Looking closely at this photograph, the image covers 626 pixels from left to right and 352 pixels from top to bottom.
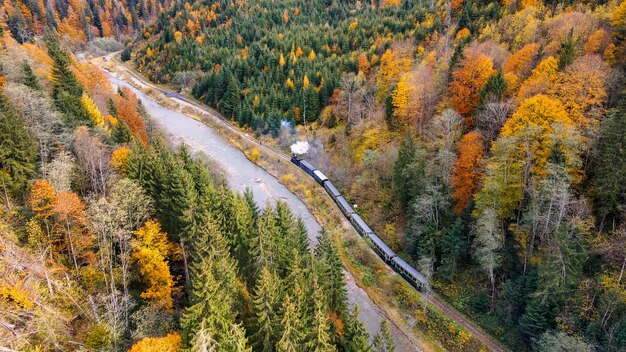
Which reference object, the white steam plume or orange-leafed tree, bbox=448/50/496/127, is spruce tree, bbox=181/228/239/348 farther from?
the white steam plume

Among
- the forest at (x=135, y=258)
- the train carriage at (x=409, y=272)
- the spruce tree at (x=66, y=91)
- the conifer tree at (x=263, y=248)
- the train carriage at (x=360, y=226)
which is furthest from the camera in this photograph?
the train carriage at (x=360, y=226)

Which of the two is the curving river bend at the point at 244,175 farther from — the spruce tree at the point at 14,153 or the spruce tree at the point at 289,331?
the spruce tree at the point at 14,153

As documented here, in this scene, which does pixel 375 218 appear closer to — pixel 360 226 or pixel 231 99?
pixel 360 226

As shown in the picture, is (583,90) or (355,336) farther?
(583,90)

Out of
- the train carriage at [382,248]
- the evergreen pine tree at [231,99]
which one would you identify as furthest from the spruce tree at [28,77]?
the evergreen pine tree at [231,99]

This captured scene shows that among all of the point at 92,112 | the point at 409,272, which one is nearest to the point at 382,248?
the point at 409,272

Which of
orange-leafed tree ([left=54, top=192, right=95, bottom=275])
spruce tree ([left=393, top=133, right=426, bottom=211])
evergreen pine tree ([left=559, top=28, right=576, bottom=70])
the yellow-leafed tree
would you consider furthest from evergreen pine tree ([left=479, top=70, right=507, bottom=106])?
the yellow-leafed tree

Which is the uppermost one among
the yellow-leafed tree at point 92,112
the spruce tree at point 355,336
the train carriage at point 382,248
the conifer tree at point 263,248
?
the yellow-leafed tree at point 92,112
